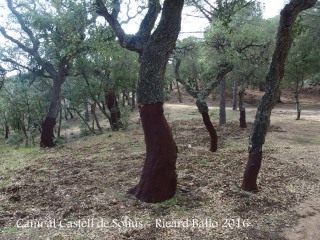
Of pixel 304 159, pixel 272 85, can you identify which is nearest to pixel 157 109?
pixel 272 85

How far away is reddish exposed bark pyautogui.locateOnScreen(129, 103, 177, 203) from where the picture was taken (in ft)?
24.9

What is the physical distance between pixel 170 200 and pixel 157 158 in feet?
3.36

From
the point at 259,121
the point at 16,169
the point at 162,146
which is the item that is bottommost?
the point at 16,169

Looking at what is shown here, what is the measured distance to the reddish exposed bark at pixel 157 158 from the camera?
299 inches

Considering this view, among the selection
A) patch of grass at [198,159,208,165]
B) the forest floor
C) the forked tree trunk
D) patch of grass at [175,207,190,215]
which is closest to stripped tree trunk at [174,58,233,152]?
the forked tree trunk

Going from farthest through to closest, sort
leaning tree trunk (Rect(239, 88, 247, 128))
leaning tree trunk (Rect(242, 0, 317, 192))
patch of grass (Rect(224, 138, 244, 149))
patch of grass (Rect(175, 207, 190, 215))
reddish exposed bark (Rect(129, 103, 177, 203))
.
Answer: leaning tree trunk (Rect(239, 88, 247, 128)) < patch of grass (Rect(224, 138, 244, 149)) < reddish exposed bark (Rect(129, 103, 177, 203)) < patch of grass (Rect(175, 207, 190, 215)) < leaning tree trunk (Rect(242, 0, 317, 192))

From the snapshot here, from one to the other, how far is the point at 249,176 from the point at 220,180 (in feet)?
4.10

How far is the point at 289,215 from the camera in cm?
685

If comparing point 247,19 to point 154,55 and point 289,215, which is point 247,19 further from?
point 289,215

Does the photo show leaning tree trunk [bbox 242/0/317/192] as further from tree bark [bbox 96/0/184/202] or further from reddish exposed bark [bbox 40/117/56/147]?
reddish exposed bark [bbox 40/117/56/147]

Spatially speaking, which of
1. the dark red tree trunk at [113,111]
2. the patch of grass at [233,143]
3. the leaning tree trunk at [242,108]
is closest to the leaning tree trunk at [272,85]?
the patch of grass at [233,143]

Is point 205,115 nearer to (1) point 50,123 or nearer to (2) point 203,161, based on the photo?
(2) point 203,161

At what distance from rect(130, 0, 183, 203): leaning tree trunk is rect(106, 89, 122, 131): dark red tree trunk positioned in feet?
54.5

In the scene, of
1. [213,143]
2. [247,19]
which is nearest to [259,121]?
[213,143]
